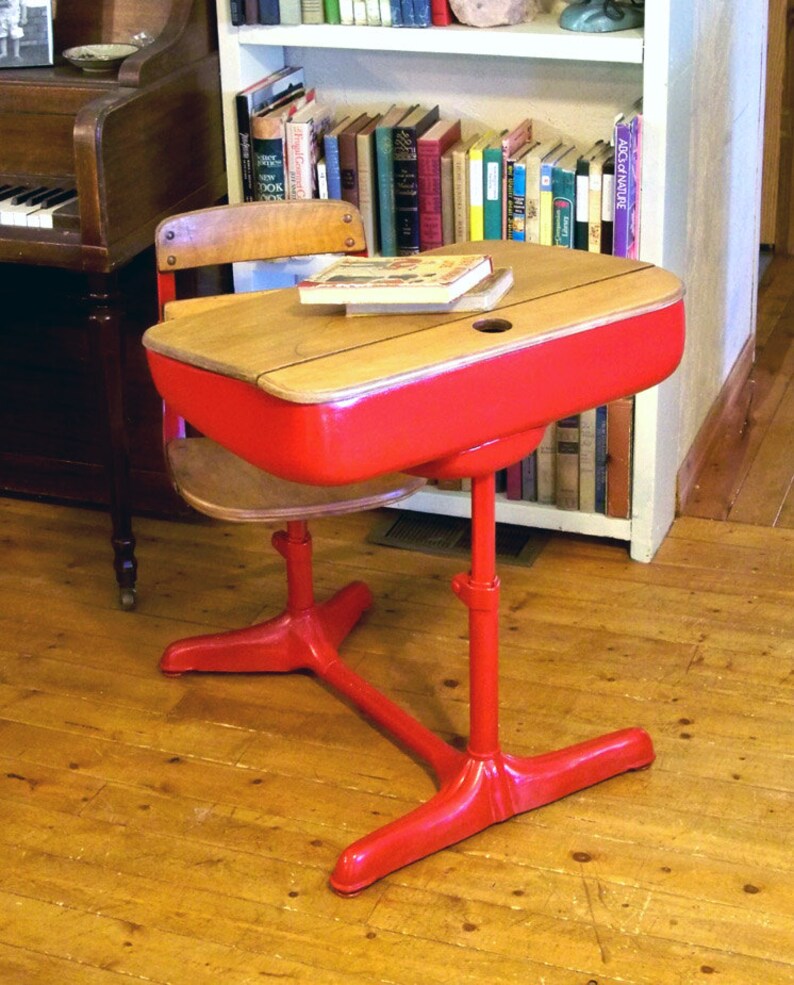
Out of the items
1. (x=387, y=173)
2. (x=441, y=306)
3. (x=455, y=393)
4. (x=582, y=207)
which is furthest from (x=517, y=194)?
(x=455, y=393)

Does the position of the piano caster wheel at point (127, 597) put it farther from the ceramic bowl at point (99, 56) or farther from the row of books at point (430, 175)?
the ceramic bowl at point (99, 56)

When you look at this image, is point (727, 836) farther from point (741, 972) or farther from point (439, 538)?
point (439, 538)

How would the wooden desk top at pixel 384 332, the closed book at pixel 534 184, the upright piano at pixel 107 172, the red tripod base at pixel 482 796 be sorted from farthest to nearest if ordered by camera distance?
the closed book at pixel 534 184 < the upright piano at pixel 107 172 < the red tripod base at pixel 482 796 < the wooden desk top at pixel 384 332

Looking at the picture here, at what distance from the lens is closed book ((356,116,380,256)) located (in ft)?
9.78

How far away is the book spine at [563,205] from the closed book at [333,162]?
1.41 feet

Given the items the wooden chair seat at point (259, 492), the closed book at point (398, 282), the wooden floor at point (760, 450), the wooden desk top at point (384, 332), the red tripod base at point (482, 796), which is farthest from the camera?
the wooden floor at point (760, 450)

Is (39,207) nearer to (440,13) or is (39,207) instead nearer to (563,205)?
(440,13)

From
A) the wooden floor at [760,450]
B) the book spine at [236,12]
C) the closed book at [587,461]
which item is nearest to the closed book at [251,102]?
the book spine at [236,12]

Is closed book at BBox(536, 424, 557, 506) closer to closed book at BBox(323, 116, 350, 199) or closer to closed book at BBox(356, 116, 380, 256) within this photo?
closed book at BBox(356, 116, 380, 256)

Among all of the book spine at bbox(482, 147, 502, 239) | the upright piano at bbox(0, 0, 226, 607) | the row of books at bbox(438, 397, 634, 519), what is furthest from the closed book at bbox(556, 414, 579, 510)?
the upright piano at bbox(0, 0, 226, 607)

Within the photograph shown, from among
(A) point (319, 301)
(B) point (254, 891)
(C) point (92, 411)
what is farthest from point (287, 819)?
(C) point (92, 411)

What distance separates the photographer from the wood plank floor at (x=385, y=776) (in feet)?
6.72

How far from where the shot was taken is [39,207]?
274 centimetres

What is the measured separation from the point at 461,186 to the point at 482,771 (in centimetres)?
122
